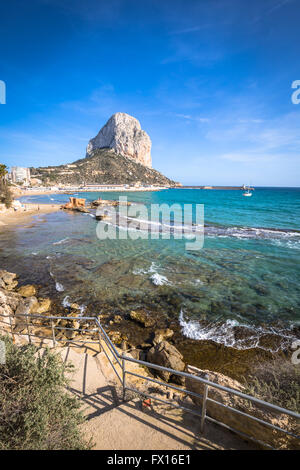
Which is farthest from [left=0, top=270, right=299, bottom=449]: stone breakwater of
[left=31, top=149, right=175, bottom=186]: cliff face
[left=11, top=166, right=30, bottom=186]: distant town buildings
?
[left=31, top=149, right=175, bottom=186]: cliff face

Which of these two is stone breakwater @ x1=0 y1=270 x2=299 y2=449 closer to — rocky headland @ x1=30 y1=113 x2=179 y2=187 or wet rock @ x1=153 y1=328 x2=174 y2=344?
wet rock @ x1=153 y1=328 x2=174 y2=344

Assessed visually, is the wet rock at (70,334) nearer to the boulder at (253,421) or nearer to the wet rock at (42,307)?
the wet rock at (42,307)

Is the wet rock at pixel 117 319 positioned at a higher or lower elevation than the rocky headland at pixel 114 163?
lower

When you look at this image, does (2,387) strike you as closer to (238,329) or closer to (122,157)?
(238,329)

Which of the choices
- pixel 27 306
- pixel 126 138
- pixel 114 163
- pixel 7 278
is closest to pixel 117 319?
pixel 27 306

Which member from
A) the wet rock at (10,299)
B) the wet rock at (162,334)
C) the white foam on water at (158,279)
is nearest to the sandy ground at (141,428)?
the wet rock at (162,334)

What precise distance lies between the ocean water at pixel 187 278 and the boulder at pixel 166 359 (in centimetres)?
171

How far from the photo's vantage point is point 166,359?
241 inches

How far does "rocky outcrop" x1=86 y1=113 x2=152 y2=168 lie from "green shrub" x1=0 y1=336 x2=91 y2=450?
7109 inches

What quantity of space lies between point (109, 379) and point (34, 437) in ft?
8.12

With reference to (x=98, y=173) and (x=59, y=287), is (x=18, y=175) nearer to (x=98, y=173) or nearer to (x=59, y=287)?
(x=98, y=173)

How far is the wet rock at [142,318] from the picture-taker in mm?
8484

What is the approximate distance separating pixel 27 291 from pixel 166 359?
830cm

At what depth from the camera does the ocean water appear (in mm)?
8617
